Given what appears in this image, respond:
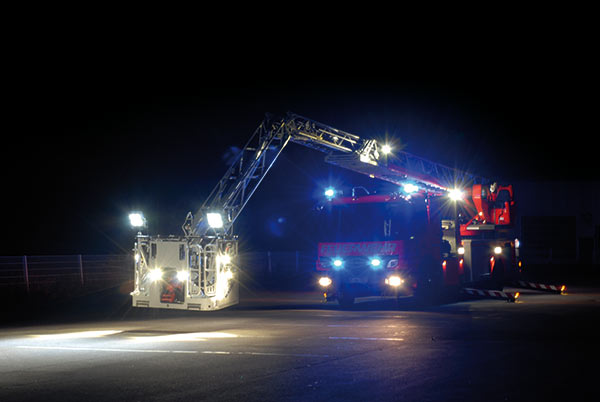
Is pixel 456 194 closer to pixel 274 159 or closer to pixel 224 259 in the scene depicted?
pixel 274 159

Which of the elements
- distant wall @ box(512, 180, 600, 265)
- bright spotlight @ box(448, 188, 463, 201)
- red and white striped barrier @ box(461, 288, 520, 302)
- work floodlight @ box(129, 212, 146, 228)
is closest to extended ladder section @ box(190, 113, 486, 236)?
work floodlight @ box(129, 212, 146, 228)

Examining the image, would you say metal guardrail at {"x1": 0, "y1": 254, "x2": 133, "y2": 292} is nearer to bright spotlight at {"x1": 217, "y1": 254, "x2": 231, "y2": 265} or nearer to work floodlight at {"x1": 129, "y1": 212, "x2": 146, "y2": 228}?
work floodlight at {"x1": 129, "y1": 212, "x2": 146, "y2": 228}

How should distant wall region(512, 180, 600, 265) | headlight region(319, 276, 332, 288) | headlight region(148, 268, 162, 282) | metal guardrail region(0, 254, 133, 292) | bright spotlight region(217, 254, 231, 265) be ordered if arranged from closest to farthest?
bright spotlight region(217, 254, 231, 265)
headlight region(148, 268, 162, 282)
headlight region(319, 276, 332, 288)
metal guardrail region(0, 254, 133, 292)
distant wall region(512, 180, 600, 265)

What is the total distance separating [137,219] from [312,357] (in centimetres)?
908

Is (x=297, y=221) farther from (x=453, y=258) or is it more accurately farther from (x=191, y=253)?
(x=191, y=253)

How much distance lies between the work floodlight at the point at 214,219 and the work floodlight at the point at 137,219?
1.80 m

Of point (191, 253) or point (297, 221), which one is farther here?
point (297, 221)

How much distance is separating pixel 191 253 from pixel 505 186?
13.8 meters

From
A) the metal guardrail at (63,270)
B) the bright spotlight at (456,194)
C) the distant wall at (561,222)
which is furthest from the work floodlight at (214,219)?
the distant wall at (561,222)

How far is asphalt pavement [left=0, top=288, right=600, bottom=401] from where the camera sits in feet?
26.1

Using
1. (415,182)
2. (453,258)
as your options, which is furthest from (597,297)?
(415,182)

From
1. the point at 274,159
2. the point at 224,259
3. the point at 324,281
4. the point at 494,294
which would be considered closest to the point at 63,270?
the point at 274,159

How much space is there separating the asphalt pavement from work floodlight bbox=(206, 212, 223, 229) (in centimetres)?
236

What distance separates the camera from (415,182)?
Answer: 24531 millimetres
